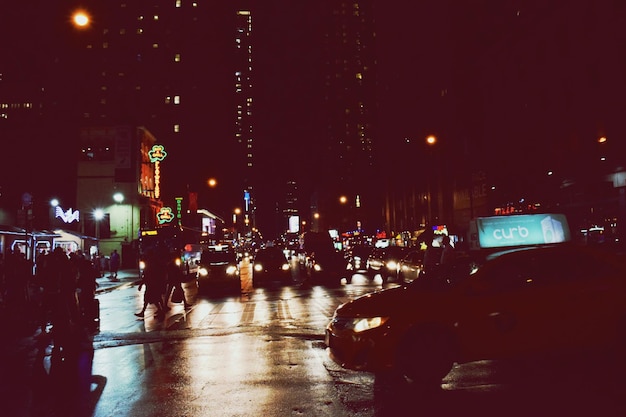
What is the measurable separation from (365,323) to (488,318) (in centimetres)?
148

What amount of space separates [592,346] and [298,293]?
15.6 m

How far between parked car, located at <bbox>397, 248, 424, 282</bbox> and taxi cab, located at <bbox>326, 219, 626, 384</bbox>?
1512 centimetres

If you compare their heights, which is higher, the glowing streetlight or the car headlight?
the glowing streetlight

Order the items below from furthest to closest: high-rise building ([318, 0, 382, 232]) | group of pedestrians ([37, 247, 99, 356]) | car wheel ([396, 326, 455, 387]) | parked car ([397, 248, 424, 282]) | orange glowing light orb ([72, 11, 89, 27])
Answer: high-rise building ([318, 0, 382, 232]) → parked car ([397, 248, 424, 282]) → orange glowing light orb ([72, 11, 89, 27]) → group of pedestrians ([37, 247, 99, 356]) → car wheel ([396, 326, 455, 387])

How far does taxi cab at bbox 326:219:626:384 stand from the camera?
258 inches

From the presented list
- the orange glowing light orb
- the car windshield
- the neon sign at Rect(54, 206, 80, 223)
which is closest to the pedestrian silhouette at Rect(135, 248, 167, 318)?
the orange glowing light orb

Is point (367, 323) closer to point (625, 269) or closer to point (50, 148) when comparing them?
point (625, 269)

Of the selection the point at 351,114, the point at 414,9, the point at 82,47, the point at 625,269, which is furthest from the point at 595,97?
the point at 351,114

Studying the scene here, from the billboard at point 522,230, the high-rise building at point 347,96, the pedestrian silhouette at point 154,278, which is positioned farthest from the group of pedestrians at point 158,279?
the high-rise building at point 347,96

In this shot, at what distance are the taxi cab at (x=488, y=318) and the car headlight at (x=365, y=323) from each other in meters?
0.01

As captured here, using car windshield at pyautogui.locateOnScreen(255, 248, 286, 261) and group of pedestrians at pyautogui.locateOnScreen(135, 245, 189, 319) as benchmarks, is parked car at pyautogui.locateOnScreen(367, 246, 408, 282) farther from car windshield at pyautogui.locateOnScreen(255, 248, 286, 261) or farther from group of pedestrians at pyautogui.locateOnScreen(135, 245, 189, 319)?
group of pedestrians at pyautogui.locateOnScreen(135, 245, 189, 319)

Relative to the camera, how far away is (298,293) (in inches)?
862

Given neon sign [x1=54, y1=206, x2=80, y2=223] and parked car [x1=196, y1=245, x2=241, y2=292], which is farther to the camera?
neon sign [x1=54, y1=206, x2=80, y2=223]

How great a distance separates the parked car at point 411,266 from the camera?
22.6m
